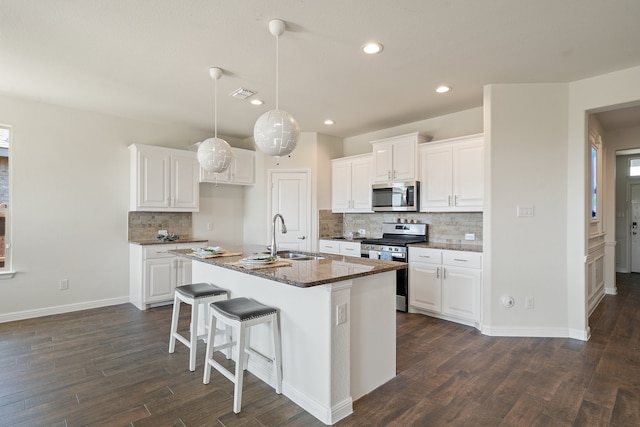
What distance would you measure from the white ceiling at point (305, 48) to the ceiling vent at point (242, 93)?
8 centimetres

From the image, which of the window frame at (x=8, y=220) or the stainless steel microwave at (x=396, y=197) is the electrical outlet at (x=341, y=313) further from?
the window frame at (x=8, y=220)

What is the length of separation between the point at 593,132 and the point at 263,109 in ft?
13.0

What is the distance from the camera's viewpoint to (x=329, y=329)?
6.75ft

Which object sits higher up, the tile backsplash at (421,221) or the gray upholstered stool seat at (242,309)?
the tile backsplash at (421,221)

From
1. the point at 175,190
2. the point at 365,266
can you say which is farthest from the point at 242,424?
the point at 175,190

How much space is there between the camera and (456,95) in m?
3.82

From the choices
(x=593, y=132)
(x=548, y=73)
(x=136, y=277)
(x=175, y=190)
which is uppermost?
(x=548, y=73)

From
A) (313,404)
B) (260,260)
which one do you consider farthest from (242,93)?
(313,404)

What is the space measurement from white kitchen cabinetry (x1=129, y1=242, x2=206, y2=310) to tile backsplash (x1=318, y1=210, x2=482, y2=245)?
7.06 ft

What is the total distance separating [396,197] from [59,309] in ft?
14.8

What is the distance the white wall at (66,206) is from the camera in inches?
156

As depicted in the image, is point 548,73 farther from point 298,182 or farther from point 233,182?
point 233,182

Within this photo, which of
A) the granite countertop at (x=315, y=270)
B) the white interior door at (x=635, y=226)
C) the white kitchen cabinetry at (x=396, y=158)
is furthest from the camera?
the white interior door at (x=635, y=226)

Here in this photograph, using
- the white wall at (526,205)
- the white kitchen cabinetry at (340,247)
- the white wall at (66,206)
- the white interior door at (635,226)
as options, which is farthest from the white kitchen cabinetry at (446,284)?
the white interior door at (635,226)
